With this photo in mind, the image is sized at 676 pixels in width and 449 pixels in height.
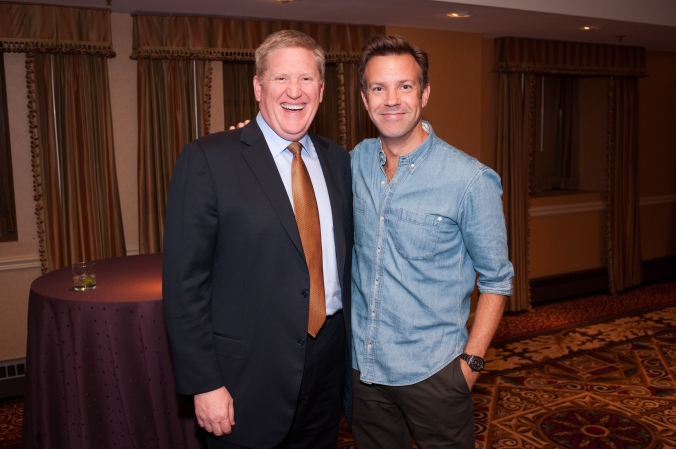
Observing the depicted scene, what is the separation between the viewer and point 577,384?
13.3 feet

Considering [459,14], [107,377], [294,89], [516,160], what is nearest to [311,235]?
[294,89]

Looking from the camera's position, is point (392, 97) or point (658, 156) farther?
point (658, 156)

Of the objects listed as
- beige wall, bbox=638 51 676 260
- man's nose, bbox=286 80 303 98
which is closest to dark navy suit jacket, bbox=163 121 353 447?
man's nose, bbox=286 80 303 98

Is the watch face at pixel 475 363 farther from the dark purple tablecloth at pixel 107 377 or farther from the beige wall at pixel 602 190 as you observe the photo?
the beige wall at pixel 602 190

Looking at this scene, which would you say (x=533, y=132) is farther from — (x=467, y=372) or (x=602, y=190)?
(x=467, y=372)

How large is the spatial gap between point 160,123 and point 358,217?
255 centimetres

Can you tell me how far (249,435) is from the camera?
5.75ft

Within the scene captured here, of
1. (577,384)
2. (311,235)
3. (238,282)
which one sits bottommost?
(577,384)

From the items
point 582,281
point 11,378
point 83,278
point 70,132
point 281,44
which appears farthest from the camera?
point 582,281

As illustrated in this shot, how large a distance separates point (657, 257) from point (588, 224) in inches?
46.0

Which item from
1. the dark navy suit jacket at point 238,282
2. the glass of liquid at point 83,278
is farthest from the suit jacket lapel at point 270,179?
the glass of liquid at point 83,278

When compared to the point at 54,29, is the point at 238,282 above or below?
below

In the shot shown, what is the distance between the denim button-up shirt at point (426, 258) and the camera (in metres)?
1.84

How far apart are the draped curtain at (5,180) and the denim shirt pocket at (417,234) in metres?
3.02
